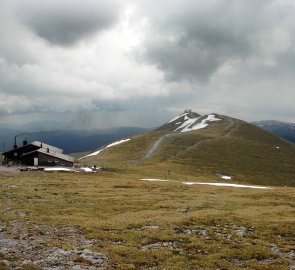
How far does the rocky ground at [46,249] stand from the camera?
2444 cm

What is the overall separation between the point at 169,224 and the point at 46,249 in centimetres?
1525

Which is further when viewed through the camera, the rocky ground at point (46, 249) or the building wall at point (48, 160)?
the building wall at point (48, 160)

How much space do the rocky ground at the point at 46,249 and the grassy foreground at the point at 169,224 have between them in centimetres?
81

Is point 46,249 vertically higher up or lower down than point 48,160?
lower down

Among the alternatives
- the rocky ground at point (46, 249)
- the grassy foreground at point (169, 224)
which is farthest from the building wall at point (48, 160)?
the rocky ground at point (46, 249)

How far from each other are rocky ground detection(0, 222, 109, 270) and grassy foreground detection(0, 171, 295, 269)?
81 centimetres

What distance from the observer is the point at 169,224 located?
39.9 meters

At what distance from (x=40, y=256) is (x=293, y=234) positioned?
24.1m

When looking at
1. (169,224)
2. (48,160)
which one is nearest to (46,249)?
(169,224)

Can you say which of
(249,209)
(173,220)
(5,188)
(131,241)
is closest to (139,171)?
(5,188)

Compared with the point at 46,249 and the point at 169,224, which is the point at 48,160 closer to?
the point at 169,224

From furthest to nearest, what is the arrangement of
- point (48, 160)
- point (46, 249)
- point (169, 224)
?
point (48, 160) < point (169, 224) < point (46, 249)

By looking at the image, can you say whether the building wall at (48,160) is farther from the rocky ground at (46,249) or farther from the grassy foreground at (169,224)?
the rocky ground at (46,249)

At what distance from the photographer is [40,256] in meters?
26.2
